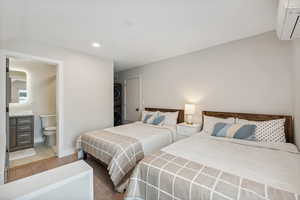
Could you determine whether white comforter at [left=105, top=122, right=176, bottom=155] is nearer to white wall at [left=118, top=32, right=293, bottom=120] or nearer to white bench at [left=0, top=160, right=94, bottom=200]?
white wall at [left=118, top=32, right=293, bottom=120]

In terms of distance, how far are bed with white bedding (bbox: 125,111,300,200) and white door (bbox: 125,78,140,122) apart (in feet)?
9.61

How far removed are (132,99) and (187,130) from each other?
2.48m

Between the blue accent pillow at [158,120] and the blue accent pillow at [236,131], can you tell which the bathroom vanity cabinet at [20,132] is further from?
the blue accent pillow at [236,131]

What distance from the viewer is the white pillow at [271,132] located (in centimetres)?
183

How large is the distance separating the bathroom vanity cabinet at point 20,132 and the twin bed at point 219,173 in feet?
11.4

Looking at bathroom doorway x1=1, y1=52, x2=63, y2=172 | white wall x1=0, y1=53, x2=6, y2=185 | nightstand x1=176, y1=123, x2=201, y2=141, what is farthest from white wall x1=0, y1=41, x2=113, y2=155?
nightstand x1=176, y1=123, x2=201, y2=141

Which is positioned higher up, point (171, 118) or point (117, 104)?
point (117, 104)

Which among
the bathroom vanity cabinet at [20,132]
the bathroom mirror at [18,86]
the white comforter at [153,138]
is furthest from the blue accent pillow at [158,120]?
the bathroom mirror at [18,86]

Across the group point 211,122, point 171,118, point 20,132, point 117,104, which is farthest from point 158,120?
point 20,132

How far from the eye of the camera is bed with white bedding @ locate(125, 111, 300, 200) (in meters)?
0.90

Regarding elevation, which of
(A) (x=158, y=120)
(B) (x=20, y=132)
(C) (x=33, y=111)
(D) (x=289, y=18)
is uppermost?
(D) (x=289, y=18)

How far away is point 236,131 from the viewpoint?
198 centimetres

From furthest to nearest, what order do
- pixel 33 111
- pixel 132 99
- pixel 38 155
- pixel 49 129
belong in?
pixel 132 99 < pixel 33 111 < pixel 49 129 < pixel 38 155

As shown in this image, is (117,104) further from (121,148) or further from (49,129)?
(121,148)
